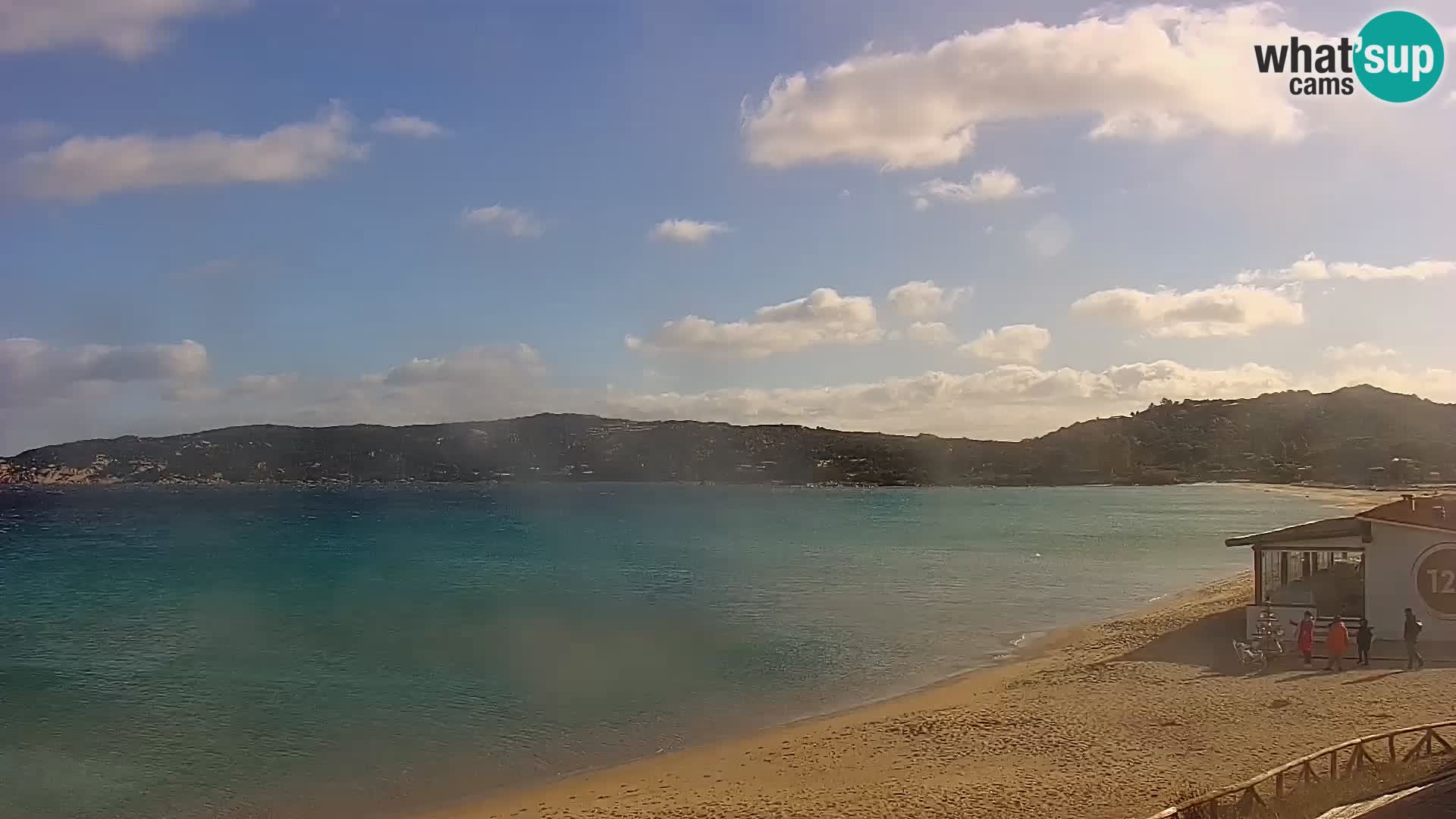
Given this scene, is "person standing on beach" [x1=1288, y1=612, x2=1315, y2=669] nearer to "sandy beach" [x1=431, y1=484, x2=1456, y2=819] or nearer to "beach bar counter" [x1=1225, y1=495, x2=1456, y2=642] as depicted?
"sandy beach" [x1=431, y1=484, x2=1456, y2=819]

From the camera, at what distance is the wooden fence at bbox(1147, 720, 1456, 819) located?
10242 millimetres

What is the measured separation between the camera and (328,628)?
40469mm

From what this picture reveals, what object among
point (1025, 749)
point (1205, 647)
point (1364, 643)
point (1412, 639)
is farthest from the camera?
point (1205, 647)

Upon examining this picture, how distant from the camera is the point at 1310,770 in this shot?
11766 mm

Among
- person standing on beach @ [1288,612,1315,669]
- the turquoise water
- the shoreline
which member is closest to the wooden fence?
person standing on beach @ [1288,612,1315,669]

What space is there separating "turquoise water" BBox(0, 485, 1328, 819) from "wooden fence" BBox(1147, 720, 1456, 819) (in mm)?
11356

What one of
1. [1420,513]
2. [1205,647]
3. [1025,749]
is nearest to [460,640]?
[1205,647]

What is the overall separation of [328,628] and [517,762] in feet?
77.6

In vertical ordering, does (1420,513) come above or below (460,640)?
above

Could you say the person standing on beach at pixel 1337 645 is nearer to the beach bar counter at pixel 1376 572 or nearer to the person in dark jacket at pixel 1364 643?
the person in dark jacket at pixel 1364 643

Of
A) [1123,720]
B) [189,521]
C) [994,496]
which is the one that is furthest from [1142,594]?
[994,496]

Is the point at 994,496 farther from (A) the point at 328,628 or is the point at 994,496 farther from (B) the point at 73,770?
(B) the point at 73,770

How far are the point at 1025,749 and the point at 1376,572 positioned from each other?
914 cm

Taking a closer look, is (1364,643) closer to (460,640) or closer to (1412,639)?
(1412,639)
